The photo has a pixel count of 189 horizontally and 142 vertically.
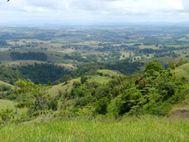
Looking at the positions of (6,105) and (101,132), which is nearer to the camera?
(101,132)

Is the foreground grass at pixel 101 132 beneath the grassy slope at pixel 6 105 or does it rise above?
above

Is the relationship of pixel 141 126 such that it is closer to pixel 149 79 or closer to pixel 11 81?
pixel 149 79

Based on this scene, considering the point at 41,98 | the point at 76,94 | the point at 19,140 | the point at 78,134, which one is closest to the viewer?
the point at 19,140

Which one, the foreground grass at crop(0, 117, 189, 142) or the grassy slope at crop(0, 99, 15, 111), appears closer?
the foreground grass at crop(0, 117, 189, 142)

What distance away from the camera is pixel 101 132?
7.19 metres

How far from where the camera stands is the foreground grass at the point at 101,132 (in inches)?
246

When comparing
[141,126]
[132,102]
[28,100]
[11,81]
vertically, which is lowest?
[11,81]

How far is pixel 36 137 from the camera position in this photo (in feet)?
21.0

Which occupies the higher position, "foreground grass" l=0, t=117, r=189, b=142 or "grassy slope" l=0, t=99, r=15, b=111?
"foreground grass" l=0, t=117, r=189, b=142

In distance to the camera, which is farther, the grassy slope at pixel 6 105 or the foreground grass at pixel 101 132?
the grassy slope at pixel 6 105

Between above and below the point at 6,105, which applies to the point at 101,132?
above

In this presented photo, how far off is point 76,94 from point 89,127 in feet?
340

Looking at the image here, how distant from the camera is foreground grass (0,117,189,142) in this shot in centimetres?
625

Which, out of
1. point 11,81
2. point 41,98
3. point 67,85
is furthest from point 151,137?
point 11,81
